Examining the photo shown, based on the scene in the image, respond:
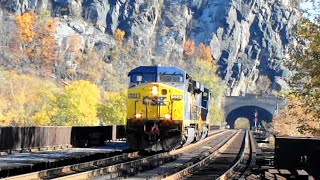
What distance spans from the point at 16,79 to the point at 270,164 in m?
83.6

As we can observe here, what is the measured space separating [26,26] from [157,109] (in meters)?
119

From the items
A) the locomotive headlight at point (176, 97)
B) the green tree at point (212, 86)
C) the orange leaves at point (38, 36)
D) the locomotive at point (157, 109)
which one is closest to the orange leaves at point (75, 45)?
the orange leaves at point (38, 36)

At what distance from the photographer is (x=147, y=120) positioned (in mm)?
23906

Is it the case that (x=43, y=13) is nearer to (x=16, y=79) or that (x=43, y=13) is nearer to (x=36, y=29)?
(x=36, y=29)

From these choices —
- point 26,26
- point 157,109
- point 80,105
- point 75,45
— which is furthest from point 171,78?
point 26,26

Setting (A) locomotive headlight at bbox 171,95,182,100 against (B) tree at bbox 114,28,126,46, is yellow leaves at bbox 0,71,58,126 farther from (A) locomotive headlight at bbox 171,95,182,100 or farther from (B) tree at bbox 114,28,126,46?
(B) tree at bbox 114,28,126,46

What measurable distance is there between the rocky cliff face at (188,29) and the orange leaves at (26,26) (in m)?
5.94

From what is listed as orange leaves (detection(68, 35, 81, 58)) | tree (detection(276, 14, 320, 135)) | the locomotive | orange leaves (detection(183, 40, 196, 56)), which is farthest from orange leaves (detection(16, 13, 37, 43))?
tree (detection(276, 14, 320, 135))

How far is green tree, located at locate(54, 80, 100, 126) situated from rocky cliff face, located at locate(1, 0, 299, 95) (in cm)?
6230

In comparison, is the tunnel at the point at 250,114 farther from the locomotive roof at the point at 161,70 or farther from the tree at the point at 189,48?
the locomotive roof at the point at 161,70

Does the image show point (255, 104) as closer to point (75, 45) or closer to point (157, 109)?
point (75, 45)

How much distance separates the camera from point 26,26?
136 metres

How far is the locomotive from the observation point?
23.9 m

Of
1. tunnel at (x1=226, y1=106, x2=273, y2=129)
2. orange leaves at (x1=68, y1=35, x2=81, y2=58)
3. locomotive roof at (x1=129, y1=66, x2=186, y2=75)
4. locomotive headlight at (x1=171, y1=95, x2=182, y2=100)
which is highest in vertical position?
orange leaves at (x1=68, y1=35, x2=81, y2=58)
